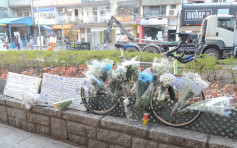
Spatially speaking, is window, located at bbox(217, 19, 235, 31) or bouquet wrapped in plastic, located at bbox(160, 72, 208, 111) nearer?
bouquet wrapped in plastic, located at bbox(160, 72, 208, 111)

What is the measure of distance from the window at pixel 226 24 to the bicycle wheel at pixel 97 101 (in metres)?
11.3

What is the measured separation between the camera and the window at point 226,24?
37.2ft

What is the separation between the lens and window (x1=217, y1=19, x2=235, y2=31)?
11330 millimetres

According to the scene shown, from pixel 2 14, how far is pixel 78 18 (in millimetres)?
14096

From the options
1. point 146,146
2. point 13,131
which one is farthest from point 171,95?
point 13,131

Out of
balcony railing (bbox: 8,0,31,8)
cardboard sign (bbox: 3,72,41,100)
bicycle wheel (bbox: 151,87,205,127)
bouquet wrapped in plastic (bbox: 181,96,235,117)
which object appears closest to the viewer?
bouquet wrapped in plastic (bbox: 181,96,235,117)

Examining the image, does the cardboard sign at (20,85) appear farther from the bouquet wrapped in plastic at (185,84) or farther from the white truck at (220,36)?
the white truck at (220,36)

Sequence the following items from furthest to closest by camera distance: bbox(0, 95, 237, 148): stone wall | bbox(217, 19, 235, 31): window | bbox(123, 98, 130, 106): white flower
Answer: bbox(217, 19, 235, 31): window, bbox(123, 98, 130, 106): white flower, bbox(0, 95, 237, 148): stone wall

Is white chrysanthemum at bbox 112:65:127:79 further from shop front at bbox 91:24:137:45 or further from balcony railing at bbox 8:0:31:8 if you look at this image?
balcony railing at bbox 8:0:31:8

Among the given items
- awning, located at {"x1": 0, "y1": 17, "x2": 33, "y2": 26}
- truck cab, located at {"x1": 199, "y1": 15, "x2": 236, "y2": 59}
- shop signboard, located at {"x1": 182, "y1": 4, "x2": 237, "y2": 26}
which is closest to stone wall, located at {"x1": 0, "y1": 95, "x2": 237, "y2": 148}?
truck cab, located at {"x1": 199, "y1": 15, "x2": 236, "y2": 59}

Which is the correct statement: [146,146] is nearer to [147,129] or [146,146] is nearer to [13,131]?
[147,129]

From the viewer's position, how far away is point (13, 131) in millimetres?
3312

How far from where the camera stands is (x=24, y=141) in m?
2.99

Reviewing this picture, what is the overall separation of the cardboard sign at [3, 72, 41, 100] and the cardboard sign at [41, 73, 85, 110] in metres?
0.20
